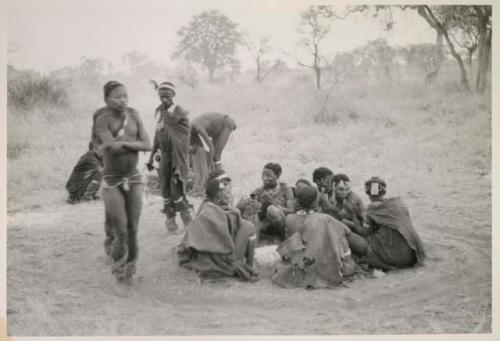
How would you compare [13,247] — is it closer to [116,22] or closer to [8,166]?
[8,166]

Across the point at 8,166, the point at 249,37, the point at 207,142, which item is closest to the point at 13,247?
the point at 8,166

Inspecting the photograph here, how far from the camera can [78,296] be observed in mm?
6695

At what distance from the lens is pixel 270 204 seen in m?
6.94

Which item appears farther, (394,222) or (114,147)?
(394,222)

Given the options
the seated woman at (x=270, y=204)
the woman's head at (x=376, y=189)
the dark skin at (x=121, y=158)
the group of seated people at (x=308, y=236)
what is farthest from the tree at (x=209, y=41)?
the woman's head at (x=376, y=189)

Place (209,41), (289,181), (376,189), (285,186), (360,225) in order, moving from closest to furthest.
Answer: (376,189), (360,225), (285,186), (289,181), (209,41)

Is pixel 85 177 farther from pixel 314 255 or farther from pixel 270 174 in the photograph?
pixel 314 255

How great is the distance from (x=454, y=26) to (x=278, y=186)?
2.47m

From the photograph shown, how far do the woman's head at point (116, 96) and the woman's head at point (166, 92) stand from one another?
0.55m

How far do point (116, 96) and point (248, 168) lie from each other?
164 centimetres

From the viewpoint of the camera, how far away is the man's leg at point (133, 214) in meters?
6.45

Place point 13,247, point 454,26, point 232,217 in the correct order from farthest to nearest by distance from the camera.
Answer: point 454,26 < point 13,247 < point 232,217

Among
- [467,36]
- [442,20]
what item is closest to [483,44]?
[467,36]

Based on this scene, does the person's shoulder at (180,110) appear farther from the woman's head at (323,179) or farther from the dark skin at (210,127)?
the woman's head at (323,179)
